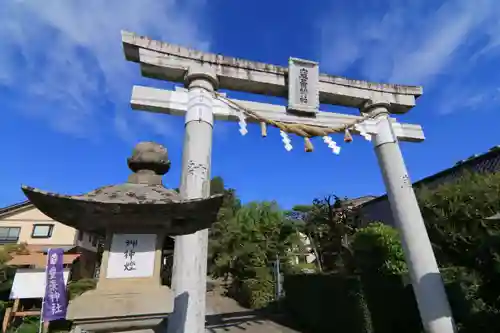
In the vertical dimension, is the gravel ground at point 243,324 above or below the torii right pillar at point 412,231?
below

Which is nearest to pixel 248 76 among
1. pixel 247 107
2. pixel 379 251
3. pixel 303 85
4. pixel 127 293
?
pixel 247 107

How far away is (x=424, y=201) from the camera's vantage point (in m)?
8.35

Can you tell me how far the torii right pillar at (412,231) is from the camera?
505 centimetres

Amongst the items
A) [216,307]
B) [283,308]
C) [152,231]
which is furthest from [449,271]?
[216,307]

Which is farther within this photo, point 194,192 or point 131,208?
point 194,192

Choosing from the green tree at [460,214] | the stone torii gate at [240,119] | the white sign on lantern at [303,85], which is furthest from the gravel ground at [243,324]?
the white sign on lantern at [303,85]

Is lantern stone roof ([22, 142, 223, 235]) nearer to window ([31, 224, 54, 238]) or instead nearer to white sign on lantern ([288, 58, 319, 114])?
white sign on lantern ([288, 58, 319, 114])

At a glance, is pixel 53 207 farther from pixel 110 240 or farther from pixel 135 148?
pixel 135 148

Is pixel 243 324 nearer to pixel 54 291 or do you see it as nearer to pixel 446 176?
pixel 54 291

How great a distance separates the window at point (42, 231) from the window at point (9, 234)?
101 centimetres

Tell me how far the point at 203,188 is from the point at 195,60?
8.39 ft

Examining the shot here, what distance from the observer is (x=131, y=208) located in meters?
2.65

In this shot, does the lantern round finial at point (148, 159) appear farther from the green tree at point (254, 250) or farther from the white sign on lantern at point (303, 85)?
the green tree at point (254, 250)

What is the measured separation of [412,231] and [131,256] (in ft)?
16.5
